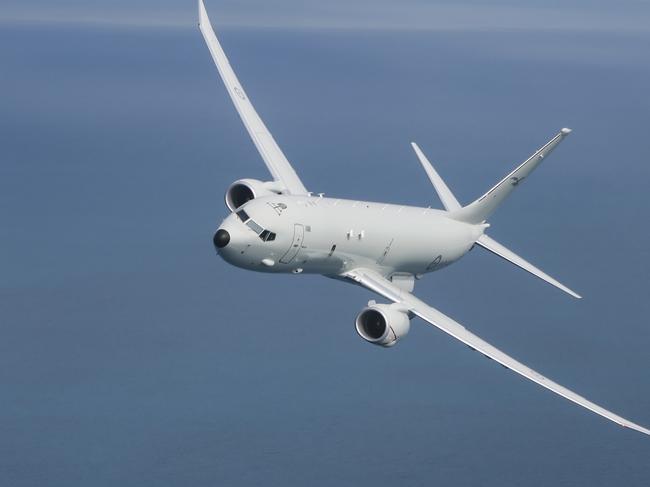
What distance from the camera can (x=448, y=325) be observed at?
72.4 m

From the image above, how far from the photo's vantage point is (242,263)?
6962cm

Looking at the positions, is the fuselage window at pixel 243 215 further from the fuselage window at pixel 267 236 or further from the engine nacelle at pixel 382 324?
the engine nacelle at pixel 382 324

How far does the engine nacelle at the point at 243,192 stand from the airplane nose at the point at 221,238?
12.5 m

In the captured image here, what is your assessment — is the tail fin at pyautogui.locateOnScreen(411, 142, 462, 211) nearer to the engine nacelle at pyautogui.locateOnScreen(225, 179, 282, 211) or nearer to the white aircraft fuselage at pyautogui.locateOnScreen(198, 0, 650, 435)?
the white aircraft fuselage at pyautogui.locateOnScreen(198, 0, 650, 435)

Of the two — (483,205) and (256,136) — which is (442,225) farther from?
(256,136)

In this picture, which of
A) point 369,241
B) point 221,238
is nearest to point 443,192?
point 369,241

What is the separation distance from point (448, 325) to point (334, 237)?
10.2 m

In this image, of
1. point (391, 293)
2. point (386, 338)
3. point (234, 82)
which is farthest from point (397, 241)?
point (234, 82)

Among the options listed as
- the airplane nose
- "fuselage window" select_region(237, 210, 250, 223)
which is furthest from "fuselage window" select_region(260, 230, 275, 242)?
the airplane nose

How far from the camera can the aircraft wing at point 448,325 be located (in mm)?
67681

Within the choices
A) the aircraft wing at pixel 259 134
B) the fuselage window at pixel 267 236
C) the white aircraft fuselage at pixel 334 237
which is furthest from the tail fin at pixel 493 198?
the fuselage window at pixel 267 236

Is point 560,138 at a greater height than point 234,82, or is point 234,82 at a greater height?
point 234,82

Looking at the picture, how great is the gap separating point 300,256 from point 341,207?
5.36 meters

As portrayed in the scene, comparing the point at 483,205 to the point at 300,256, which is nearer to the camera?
the point at 300,256
